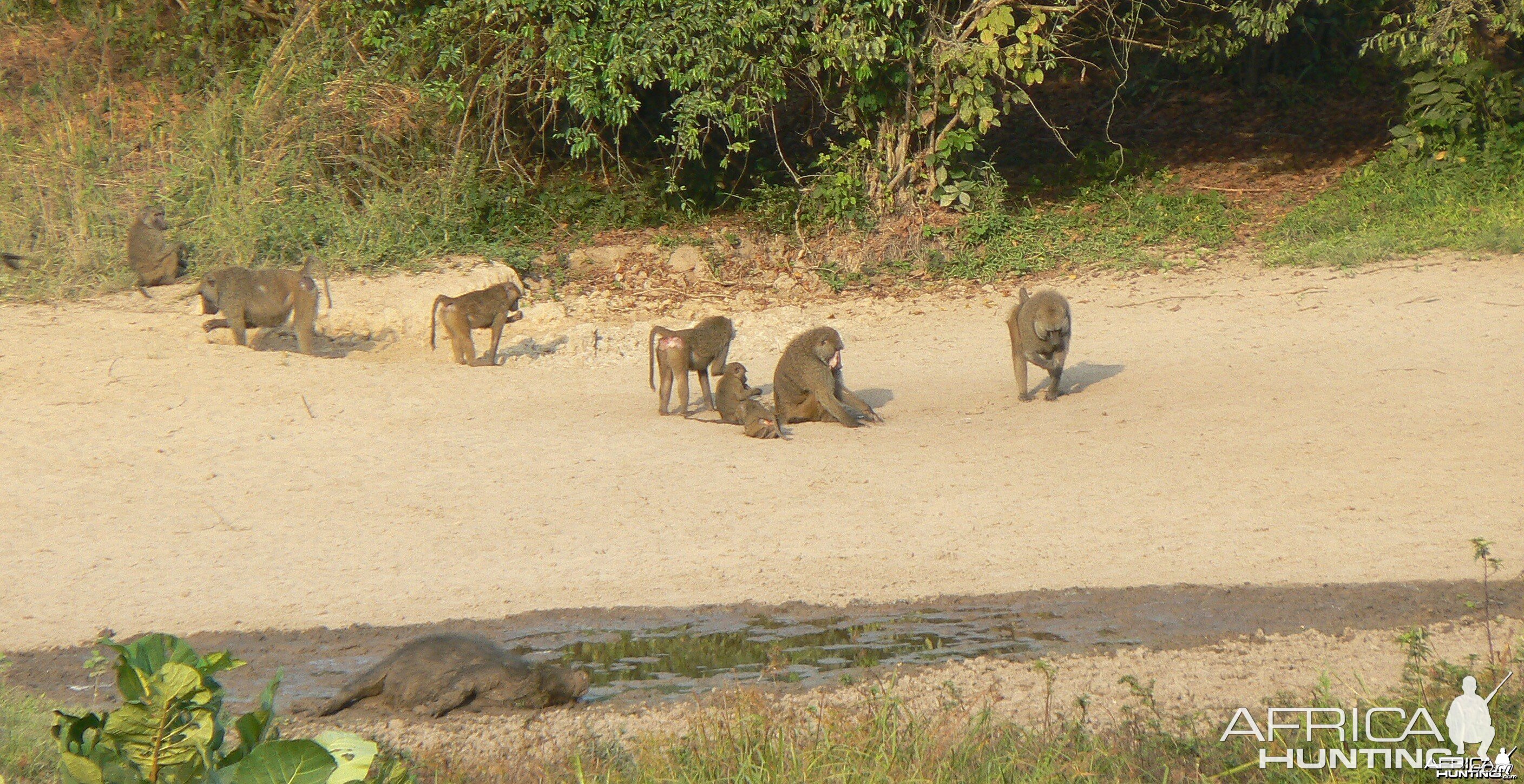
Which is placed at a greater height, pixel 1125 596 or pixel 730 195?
pixel 730 195

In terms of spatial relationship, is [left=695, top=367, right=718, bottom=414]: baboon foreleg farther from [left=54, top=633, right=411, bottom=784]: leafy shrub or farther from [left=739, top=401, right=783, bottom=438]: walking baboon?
[left=54, top=633, right=411, bottom=784]: leafy shrub

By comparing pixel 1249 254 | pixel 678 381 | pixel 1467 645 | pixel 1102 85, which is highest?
pixel 1102 85

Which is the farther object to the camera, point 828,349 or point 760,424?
point 828,349

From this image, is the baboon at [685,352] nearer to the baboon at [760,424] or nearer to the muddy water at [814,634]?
the baboon at [760,424]

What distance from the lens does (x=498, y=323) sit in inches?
450

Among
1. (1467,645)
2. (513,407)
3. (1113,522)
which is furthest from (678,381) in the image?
(1467,645)

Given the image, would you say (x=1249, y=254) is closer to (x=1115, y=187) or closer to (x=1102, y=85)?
(x=1115, y=187)

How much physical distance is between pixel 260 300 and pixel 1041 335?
644 centimetres

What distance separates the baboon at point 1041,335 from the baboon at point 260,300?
5.89 m

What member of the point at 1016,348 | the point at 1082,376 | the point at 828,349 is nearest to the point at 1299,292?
the point at 1082,376

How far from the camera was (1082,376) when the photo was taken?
418 inches

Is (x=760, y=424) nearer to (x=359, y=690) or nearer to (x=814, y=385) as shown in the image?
(x=814, y=385)

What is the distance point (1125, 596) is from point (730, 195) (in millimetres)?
10617

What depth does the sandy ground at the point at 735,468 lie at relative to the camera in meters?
6.61
